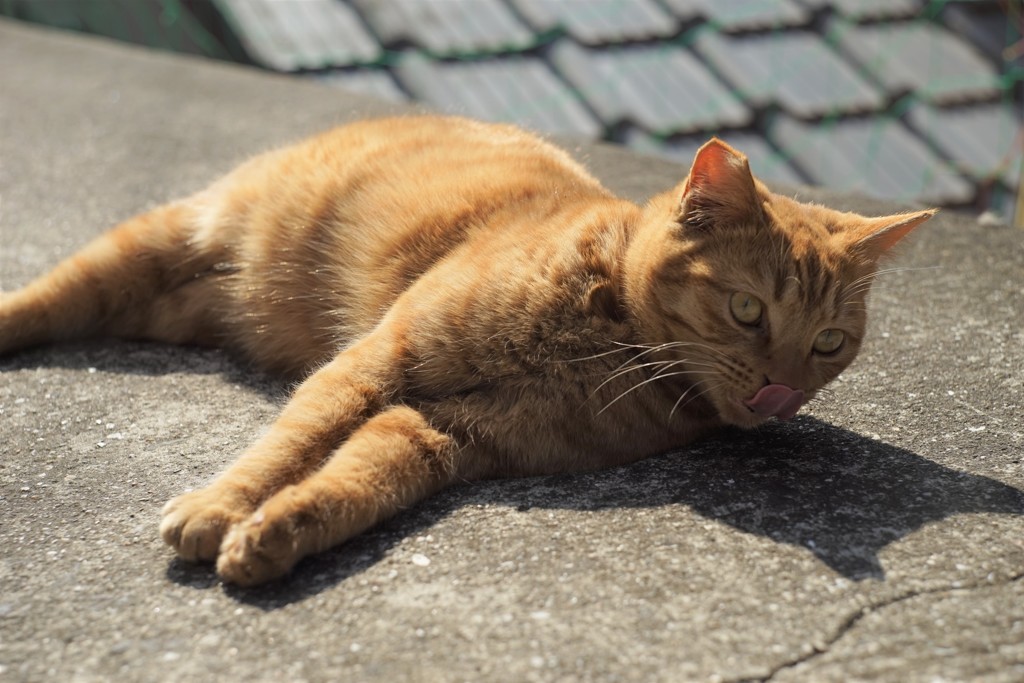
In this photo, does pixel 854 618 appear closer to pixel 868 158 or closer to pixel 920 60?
pixel 868 158

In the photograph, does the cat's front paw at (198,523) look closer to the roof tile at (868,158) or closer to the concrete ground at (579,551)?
the concrete ground at (579,551)

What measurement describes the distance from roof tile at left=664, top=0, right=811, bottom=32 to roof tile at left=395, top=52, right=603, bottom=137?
81 cm

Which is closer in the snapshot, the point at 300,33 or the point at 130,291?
the point at 130,291

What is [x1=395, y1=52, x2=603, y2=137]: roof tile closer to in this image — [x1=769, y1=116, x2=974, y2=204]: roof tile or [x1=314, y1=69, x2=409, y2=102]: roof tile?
[x1=314, y1=69, x2=409, y2=102]: roof tile

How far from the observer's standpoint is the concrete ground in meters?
1.64

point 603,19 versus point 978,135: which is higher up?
point 603,19

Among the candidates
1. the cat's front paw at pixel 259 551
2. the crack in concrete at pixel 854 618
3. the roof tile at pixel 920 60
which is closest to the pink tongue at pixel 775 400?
the crack in concrete at pixel 854 618

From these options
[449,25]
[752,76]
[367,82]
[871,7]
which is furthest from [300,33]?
[871,7]

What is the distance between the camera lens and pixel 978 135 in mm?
5035

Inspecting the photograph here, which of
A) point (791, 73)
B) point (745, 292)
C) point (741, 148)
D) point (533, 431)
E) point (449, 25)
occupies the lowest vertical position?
point (741, 148)

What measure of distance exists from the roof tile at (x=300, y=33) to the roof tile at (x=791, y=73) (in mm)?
1986

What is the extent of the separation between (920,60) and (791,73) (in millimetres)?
692

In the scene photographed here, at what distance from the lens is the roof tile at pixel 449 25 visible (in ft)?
18.7

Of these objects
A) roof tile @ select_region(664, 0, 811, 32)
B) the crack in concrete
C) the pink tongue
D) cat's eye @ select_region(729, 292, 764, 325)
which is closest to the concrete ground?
the crack in concrete
